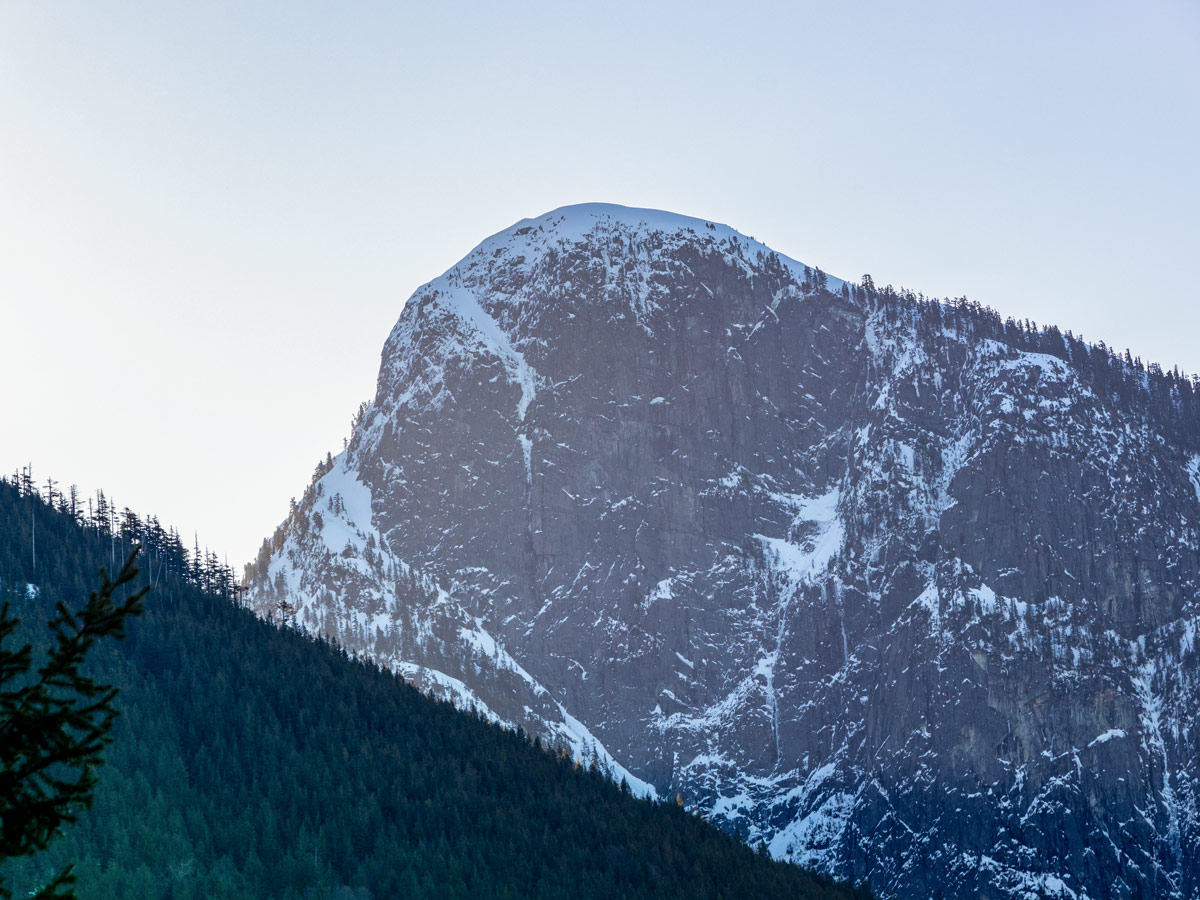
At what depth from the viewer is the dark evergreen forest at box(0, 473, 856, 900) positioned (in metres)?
151

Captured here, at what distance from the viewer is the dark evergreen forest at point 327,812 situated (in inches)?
5960

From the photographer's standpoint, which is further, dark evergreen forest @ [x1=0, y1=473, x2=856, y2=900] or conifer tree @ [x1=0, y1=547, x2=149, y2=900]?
dark evergreen forest @ [x1=0, y1=473, x2=856, y2=900]

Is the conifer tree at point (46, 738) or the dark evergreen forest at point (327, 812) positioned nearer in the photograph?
the conifer tree at point (46, 738)

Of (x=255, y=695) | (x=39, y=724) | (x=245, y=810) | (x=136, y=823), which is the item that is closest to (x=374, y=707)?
(x=255, y=695)

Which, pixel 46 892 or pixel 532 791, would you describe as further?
pixel 532 791

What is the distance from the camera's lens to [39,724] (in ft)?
61.3

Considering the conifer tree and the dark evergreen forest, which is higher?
the dark evergreen forest

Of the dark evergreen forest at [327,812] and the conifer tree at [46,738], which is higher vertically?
the dark evergreen forest at [327,812]

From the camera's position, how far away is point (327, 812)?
168 m

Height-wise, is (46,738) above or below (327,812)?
below

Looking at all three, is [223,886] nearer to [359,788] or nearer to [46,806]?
[359,788]

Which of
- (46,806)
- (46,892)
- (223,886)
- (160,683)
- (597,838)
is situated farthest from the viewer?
(160,683)

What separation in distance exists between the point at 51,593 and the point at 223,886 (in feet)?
215

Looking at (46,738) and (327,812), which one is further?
(327,812)
